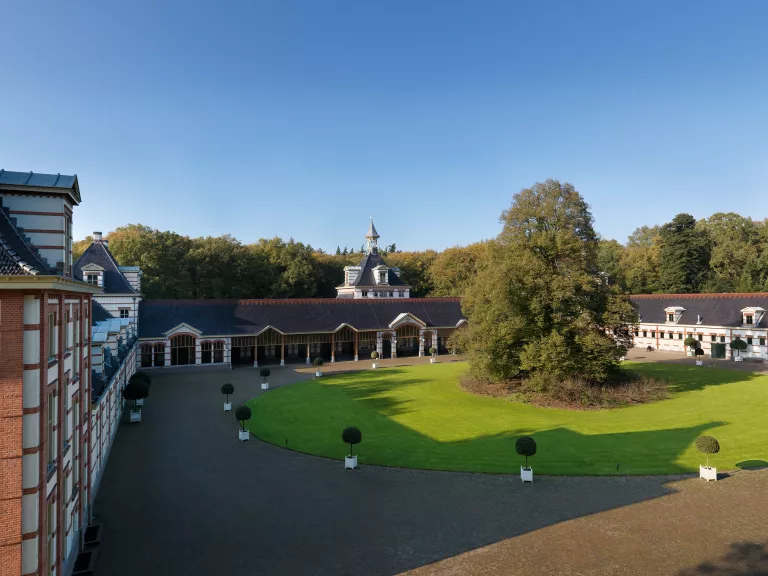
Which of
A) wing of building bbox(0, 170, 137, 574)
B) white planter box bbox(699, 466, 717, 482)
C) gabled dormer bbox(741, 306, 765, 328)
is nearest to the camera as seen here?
wing of building bbox(0, 170, 137, 574)

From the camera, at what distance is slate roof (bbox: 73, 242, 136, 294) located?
44.2 metres

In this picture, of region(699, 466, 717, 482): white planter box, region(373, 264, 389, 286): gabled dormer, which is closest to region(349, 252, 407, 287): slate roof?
region(373, 264, 389, 286): gabled dormer

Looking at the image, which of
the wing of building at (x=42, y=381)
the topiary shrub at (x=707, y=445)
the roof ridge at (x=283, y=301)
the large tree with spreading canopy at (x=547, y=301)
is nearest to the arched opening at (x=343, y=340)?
the roof ridge at (x=283, y=301)

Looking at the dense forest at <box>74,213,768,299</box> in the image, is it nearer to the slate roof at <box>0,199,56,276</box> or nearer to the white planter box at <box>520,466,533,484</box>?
the white planter box at <box>520,466,533,484</box>

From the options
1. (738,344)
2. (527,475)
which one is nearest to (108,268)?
(527,475)

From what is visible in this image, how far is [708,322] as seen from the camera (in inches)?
2135

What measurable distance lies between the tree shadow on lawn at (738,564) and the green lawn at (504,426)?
618 centimetres

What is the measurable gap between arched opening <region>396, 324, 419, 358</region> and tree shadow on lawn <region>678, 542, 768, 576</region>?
141ft

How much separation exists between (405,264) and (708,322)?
166 ft

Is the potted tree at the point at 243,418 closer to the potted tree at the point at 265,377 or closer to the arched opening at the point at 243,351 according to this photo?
the potted tree at the point at 265,377

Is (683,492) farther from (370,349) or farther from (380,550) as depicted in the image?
(370,349)

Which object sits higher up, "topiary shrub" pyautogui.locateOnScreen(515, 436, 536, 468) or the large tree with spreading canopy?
the large tree with spreading canopy

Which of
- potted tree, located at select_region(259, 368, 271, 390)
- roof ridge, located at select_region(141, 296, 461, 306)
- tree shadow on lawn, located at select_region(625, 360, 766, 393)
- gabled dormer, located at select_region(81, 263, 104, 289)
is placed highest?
gabled dormer, located at select_region(81, 263, 104, 289)

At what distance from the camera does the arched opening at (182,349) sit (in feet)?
154
